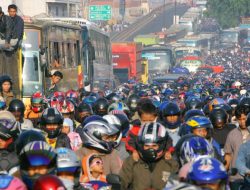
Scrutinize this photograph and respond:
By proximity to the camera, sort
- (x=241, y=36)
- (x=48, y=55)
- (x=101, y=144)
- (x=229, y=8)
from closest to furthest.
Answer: (x=101, y=144), (x=48, y=55), (x=241, y=36), (x=229, y=8)

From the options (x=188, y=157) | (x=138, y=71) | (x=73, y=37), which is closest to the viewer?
(x=188, y=157)

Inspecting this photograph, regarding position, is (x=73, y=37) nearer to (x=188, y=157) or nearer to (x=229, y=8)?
(x=188, y=157)

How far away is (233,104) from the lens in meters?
21.4

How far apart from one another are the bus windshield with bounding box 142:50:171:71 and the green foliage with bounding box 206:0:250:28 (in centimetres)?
8369

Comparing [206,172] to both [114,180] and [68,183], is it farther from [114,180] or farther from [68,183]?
[114,180]

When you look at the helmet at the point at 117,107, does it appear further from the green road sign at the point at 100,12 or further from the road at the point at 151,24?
the road at the point at 151,24

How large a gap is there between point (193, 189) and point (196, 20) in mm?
175772

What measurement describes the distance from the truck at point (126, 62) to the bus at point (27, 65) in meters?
40.9

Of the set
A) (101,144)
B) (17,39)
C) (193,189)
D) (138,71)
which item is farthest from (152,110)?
(138,71)

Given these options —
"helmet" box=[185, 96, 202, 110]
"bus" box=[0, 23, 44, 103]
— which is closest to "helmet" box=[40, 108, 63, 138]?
"helmet" box=[185, 96, 202, 110]

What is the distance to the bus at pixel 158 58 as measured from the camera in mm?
84750

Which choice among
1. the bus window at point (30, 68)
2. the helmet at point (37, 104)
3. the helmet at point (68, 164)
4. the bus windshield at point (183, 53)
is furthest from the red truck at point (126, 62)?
the helmet at point (68, 164)

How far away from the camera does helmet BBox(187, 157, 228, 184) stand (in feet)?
26.4

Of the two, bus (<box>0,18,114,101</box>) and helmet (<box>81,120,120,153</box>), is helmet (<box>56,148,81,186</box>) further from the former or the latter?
bus (<box>0,18,114,101</box>)
